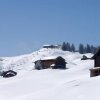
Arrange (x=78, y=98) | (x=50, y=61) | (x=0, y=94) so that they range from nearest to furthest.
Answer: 1. (x=78, y=98)
2. (x=0, y=94)
3. (x=50, y=61)

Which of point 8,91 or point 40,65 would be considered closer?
point 8,91

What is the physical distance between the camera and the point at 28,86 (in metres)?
45.1

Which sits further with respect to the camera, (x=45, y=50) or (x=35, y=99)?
(x=45, y=50)

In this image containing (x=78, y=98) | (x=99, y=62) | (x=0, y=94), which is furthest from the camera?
(x=99, y=62)

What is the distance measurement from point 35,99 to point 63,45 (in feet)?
542

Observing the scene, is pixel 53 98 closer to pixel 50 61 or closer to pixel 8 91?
pixel 8 91

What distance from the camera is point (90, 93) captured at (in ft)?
91.7

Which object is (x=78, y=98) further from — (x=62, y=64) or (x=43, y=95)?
(x=62, y=64)

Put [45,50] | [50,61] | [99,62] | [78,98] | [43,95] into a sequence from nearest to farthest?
[78,98] → [43,95] → [99,62] → [50,61] → [45,50]

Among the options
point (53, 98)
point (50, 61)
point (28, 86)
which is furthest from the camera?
point (50, 61)

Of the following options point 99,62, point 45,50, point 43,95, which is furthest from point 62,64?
point 45,50

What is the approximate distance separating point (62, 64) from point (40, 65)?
44.5 feet

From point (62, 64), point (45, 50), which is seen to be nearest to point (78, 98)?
point (62, 64)

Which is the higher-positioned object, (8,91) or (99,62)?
(99,62)
